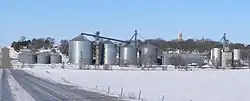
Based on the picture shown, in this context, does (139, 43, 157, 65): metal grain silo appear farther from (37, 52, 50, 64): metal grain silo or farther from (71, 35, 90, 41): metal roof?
(37, 52, 50, 64): metal grain silo

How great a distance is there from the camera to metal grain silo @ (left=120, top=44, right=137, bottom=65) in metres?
141

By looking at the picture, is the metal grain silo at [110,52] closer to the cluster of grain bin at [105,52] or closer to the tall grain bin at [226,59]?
the cluster of grain bin at [105,52]

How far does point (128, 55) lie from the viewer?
142 metres

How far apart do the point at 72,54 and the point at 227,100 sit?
111 meters

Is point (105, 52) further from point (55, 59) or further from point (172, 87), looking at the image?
point (172, 87)

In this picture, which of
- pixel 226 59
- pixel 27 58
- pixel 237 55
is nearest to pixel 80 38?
pixel 27 58

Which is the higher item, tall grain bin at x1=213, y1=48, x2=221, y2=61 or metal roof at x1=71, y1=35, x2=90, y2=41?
metal roof at x1=71, y1=35, x2=90, y2=41

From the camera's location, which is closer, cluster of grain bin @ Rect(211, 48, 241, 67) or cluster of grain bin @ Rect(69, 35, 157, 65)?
cluster of grain bin @ Rect(69, 35, 157, 65)

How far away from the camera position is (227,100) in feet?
93.6

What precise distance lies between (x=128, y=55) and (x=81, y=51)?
52.1 feet

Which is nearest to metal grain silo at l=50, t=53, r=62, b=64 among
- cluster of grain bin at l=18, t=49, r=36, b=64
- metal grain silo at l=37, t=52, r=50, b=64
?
metal grain silo at l=37, t=52, r=50, b=64

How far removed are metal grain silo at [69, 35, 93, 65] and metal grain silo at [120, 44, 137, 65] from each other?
35.2ft

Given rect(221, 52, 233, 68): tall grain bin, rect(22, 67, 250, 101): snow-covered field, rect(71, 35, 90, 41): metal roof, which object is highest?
rect(71, 35, 90, 41): metal roof

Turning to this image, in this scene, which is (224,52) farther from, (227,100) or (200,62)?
(227,100)
